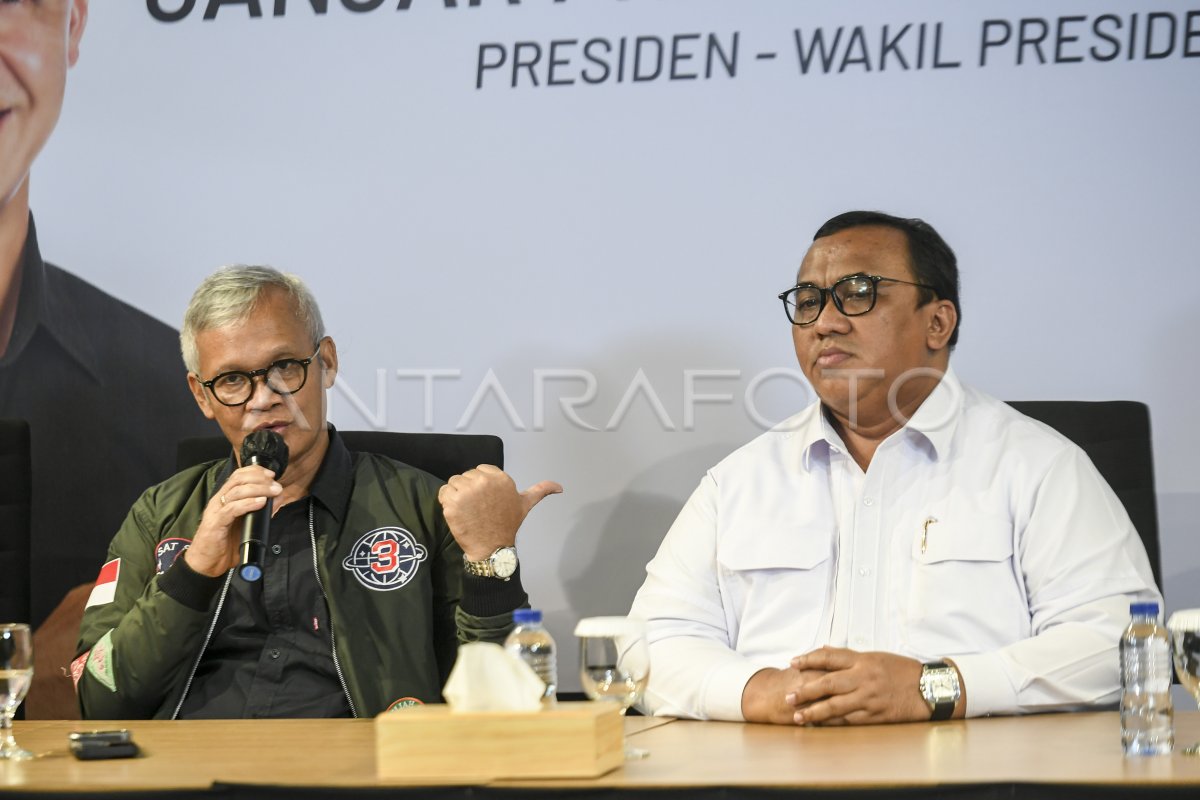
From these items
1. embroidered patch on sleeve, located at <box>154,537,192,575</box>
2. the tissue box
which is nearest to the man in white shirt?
the tissue box

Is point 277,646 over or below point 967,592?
below

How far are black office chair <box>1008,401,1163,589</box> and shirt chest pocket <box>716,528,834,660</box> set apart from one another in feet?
1.89

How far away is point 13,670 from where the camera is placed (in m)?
1.83

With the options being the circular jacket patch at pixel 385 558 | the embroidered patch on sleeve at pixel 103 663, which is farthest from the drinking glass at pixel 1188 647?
the embroidered patch on sleeve at pixel 103 663

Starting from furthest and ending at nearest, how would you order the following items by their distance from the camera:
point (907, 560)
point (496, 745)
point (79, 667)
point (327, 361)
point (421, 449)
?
point (421, 449)
point (327, 361)
point (79, 667)
point (907, 560)
point (496, 745)

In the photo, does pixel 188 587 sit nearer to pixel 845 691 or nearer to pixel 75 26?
pixel 845 691

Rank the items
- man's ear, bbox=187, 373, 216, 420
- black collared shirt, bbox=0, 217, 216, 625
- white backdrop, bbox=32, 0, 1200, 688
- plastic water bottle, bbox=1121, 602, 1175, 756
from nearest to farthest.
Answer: plastic water bottle, bbox=1121, 602, 1175, 756 → man's ear, bbox=187, 373, 216, 420 → white backdrop, bbox=32, 0, 1200, 688 → black collared shirt, bbox=0, 217, 216, 625

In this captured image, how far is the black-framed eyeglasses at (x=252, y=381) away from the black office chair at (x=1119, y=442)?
1.40 m

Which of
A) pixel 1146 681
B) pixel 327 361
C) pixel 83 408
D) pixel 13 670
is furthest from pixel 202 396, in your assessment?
pixel 1146 681

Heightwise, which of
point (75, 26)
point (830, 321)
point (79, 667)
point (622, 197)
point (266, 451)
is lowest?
point (79, 667)

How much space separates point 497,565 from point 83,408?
1.58 m

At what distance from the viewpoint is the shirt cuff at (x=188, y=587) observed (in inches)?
91.1

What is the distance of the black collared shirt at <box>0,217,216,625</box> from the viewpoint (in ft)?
11.3

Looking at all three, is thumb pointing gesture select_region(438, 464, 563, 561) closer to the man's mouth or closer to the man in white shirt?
the man in white shirt
